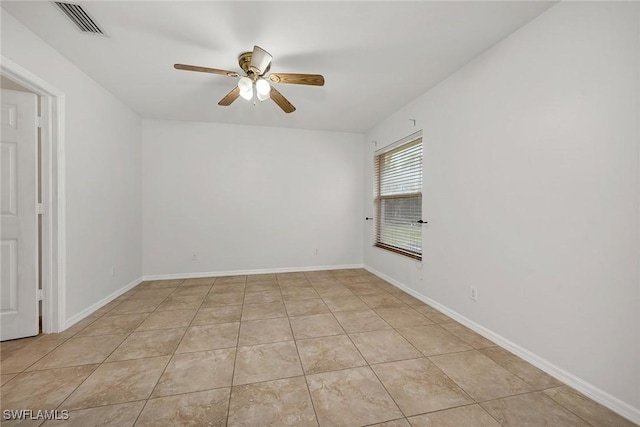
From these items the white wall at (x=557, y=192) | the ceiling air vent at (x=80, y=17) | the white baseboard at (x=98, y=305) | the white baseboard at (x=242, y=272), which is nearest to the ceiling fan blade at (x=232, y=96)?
the ceiling air vent at (x=80, y=17)

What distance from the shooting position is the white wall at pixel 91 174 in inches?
83.9

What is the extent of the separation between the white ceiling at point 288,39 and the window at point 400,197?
80cm

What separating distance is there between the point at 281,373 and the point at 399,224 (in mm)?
2688

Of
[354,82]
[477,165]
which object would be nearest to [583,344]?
[477,165]

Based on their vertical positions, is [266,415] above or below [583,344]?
below

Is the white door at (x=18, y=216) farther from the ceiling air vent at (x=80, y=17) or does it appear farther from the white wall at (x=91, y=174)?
the ceiling air vent at (x=80, y=17)

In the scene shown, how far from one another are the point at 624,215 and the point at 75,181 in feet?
14.1

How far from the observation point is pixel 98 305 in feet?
9.37

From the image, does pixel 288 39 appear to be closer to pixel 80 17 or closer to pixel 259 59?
pixel 259 59

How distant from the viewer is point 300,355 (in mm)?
1951

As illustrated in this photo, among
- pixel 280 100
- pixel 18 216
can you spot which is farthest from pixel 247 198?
pixel 18 216

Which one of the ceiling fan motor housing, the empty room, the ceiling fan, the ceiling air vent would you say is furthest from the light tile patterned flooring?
the ceiling air vent

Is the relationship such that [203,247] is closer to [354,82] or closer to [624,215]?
[354,82]

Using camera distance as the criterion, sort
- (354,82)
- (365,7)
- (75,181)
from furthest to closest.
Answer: (354,82)
(75,181)
(365,7)
